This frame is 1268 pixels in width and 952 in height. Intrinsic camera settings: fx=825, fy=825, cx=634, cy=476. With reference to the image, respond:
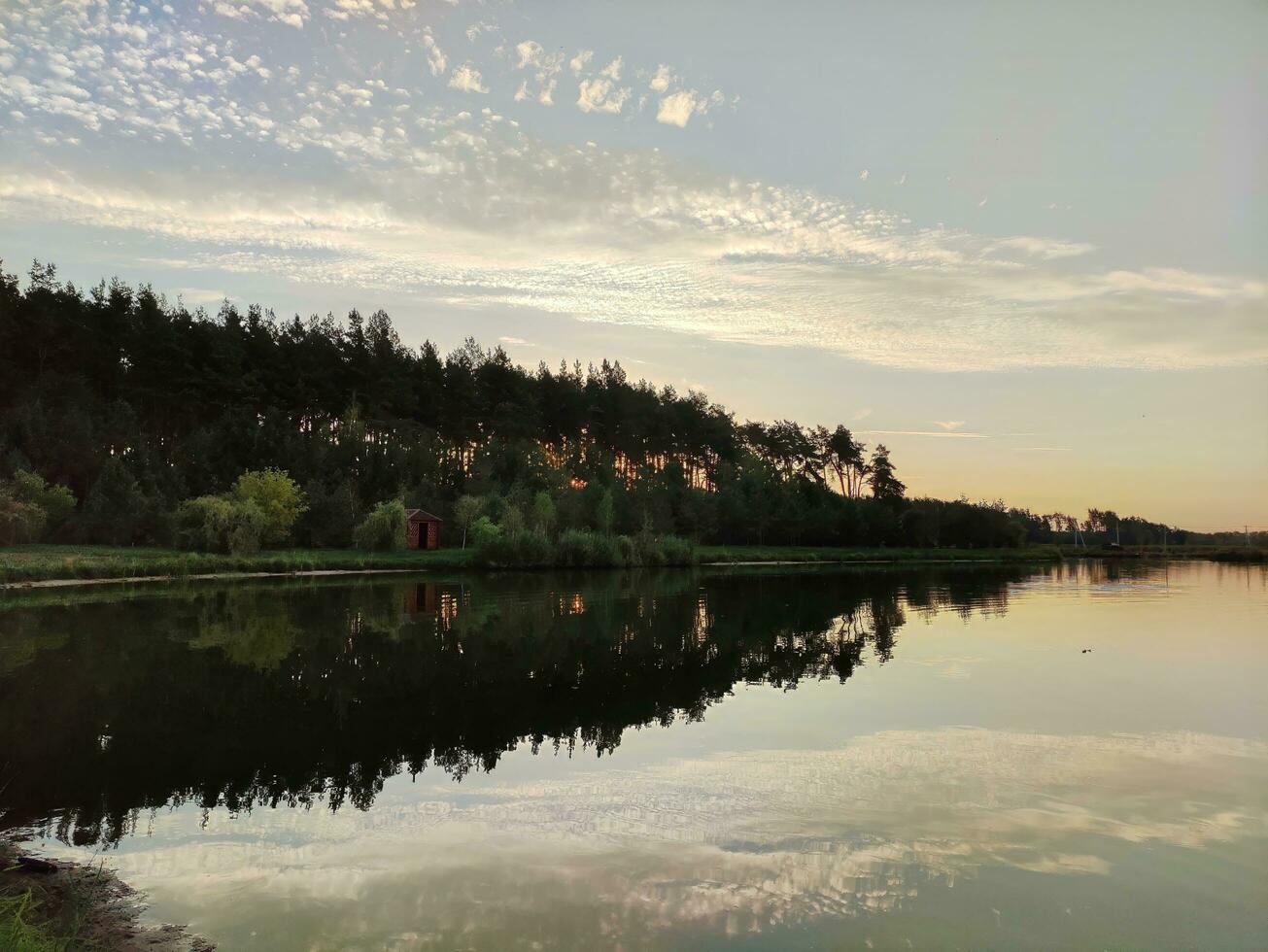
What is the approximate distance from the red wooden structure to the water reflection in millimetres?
27161

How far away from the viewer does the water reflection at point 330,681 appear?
9.62 metres

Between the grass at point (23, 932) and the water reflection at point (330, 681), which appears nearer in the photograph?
the grass at point (23, 932)

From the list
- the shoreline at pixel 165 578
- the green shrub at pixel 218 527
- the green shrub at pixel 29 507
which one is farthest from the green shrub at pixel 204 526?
the green shrub at pixel 29 507

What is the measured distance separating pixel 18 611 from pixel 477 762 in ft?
71.6

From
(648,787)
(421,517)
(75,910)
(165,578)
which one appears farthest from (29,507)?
(75,910)

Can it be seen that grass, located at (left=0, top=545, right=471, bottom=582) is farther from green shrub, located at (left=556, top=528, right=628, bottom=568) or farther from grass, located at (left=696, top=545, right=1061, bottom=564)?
grass, located at (left=696, top=545, right=1061, bottom=564)

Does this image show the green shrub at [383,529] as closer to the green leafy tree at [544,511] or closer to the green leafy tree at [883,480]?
the green leafy tree at [544,511]

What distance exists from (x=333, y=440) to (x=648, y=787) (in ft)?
211

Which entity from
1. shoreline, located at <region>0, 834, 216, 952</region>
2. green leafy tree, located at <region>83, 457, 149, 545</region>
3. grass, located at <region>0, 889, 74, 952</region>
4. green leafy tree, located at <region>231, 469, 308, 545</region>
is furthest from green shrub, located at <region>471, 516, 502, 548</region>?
grass, located at <region>0, 889, 74, 952</region>

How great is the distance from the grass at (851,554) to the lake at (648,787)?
2104 inches

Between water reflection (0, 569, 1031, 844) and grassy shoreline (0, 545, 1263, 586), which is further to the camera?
grassy shoreline (0, 545, 1263, 586)

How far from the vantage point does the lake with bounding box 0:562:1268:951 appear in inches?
250

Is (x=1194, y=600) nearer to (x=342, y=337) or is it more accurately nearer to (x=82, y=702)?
(x=82, y=702)

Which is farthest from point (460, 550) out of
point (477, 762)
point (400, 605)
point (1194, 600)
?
point (477, 762)
